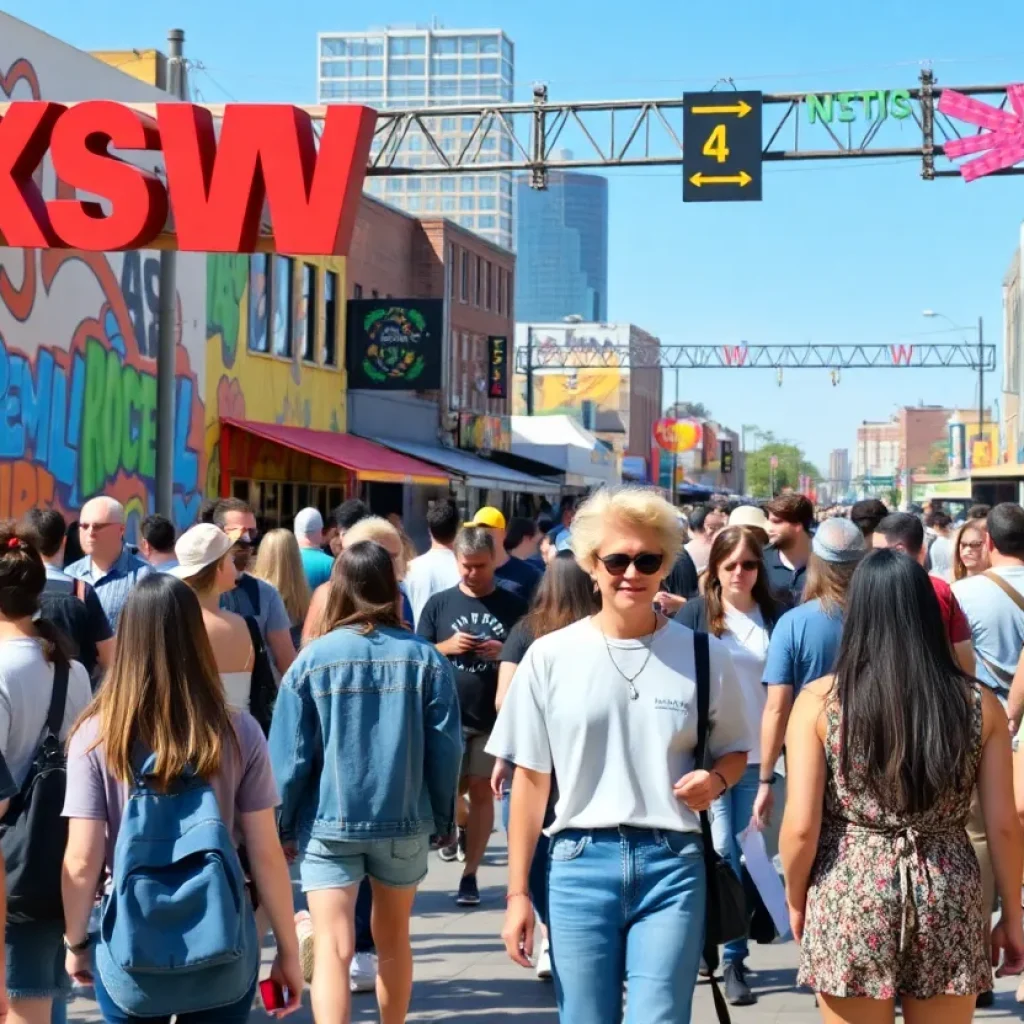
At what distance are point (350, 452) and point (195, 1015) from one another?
76.1 feet

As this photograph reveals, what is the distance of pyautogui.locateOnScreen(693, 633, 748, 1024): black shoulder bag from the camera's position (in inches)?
172

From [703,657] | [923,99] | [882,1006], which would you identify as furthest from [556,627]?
[923,99]

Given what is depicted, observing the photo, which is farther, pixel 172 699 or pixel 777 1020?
pixel 777 1020

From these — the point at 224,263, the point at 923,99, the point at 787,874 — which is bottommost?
the point at 787,874

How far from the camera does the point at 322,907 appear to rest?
18.7 feet

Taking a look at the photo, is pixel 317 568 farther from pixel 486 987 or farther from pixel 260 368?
pixel 260 368

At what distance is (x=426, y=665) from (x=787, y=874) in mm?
1865

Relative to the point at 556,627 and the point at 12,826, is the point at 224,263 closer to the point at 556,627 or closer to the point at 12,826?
the point at 556,627


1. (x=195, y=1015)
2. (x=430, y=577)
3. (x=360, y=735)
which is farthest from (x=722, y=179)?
A: (x=195, y=1015)

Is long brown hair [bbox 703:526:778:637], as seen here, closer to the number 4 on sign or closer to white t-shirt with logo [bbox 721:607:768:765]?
white t-shirt with logo [bbox 721:607:768:765]

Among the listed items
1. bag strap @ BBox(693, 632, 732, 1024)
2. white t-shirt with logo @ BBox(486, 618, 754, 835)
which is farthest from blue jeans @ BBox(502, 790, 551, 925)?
bag strap @ BBox(693, 632, 732, 1024)

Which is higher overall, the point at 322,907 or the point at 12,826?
the point at 12,826

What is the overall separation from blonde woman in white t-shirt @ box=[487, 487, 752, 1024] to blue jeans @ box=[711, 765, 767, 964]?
9.21ft

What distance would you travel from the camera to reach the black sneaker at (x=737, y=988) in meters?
6.95
